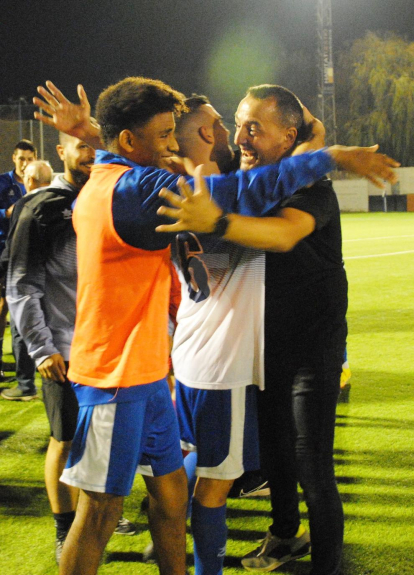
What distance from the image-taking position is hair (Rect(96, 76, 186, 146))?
217 centimetres

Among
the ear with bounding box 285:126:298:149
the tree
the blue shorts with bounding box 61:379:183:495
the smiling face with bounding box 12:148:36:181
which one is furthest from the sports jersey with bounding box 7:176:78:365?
the tree

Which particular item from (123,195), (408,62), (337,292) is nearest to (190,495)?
(337,292)

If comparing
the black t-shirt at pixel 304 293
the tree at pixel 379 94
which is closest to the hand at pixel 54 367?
the black t-shirt at pixel 304 293

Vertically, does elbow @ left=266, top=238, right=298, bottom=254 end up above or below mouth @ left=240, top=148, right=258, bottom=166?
below

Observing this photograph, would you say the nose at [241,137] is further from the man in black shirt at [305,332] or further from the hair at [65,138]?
the hair at [65,138]

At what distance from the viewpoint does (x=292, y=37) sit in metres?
61.5

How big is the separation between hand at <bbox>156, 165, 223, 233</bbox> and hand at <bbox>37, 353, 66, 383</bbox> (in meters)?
1.20

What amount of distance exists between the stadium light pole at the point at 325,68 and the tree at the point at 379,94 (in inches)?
134

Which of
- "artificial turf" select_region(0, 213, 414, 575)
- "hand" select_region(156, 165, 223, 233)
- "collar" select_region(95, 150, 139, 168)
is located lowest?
"artificial turf" select_region(0, 213, 414, 575)

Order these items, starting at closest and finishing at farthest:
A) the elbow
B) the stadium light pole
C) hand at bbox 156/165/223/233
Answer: hand at bbox 156/165/223/233
the elbow
the stadium light pole

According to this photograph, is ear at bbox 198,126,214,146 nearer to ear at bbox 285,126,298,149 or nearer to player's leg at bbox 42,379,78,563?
ear at bbox 285,126,298,149

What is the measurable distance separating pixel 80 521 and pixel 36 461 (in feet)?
7.48

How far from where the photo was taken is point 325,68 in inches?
1645

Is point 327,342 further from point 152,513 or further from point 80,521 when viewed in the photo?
point 80,521
